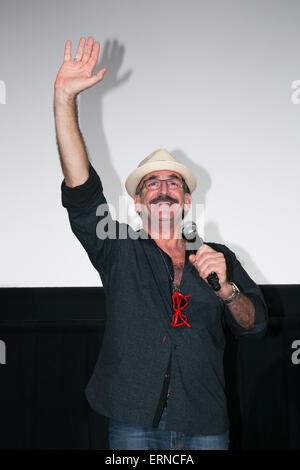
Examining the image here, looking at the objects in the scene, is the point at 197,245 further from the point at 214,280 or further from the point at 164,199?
the point at 214,280

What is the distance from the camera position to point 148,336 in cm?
113

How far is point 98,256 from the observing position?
3.98 ft

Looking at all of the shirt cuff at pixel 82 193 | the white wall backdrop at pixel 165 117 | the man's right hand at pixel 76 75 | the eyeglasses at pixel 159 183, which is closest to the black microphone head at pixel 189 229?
the eyeglasses at pixel 159 183

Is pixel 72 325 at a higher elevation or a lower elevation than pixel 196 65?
lower

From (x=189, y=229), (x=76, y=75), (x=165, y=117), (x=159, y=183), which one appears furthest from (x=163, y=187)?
(x=165, y=117)

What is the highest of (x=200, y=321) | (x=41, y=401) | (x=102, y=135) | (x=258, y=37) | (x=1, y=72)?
(x=258, y=37)

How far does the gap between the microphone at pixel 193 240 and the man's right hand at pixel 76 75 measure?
0.58 m

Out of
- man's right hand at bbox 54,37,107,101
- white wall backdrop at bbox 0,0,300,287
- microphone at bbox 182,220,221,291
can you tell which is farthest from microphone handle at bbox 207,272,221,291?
white wall backdrop at bbox 0,0,300,287

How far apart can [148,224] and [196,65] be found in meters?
1.28

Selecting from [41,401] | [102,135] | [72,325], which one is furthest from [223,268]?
[41,401]

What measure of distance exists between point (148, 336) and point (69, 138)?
0.67m

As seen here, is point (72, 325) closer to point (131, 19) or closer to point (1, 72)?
point (1, 72)

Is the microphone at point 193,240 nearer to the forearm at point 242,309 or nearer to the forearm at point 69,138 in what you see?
the forearm at point 242,309

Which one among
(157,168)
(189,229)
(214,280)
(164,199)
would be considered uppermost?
(157,168)
